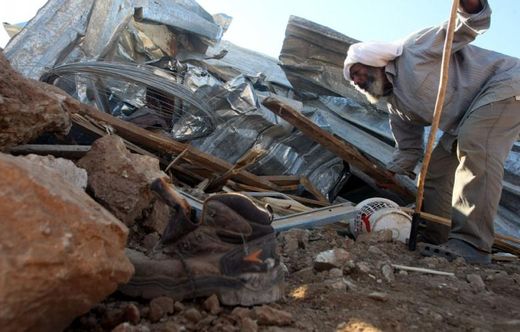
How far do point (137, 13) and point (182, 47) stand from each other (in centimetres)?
140

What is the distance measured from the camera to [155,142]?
13.0 ft

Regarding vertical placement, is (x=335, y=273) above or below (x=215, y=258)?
below

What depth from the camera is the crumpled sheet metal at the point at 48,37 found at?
4.80 m

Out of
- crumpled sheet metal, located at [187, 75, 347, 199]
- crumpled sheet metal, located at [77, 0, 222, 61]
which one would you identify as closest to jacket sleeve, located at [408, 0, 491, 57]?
crumpled sheet metal, located at [187, 75, 347, 199]

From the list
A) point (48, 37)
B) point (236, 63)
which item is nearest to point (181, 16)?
point (48, 37)

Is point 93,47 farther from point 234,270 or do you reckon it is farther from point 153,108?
point 234,270

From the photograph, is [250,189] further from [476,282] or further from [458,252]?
[476,282]

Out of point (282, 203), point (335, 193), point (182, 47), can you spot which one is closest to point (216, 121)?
point (282, 203)

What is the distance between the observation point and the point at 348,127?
6.03 meters

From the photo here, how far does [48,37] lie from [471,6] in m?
3.85

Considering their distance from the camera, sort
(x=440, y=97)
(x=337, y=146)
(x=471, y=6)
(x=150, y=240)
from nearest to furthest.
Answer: (x=150, y=240)
(x=440, y=97)
(x=471, y=6)
(x=337, y=146)

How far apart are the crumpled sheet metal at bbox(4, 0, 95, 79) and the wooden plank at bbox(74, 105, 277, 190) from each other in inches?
50.7

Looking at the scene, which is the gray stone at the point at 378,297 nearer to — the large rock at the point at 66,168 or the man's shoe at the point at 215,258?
the man's shoe at the point at 215,258

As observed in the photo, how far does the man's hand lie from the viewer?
347 cm
